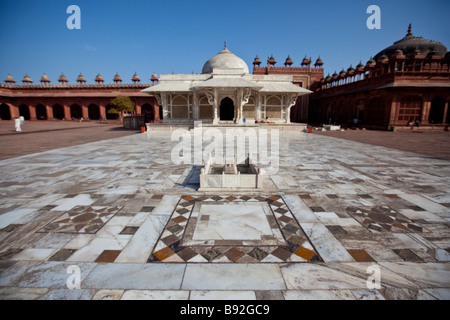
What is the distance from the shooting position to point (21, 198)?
3852 mm

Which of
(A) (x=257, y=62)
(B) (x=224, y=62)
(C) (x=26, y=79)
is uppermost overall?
(A) (x=257, y=62)

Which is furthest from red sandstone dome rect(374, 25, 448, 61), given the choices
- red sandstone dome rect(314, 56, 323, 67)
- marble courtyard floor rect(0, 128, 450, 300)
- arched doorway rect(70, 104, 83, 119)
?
arched doorway rect(70, 104, 83, 119)

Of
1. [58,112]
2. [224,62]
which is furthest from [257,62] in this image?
[58,112]

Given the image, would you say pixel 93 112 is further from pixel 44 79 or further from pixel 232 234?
pixel 232 234

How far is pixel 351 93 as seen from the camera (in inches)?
893

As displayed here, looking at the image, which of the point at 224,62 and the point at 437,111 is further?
the point at 224,62

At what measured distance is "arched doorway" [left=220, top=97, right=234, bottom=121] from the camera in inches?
821

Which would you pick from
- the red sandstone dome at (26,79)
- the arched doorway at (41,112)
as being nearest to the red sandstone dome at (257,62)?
the arched doorway at (41,112)

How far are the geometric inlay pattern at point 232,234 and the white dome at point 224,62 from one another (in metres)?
19.5

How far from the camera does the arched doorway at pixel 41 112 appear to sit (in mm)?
32078

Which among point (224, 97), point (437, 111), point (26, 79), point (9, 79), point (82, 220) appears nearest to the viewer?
point (82, 220)

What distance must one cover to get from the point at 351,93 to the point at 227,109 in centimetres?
1316

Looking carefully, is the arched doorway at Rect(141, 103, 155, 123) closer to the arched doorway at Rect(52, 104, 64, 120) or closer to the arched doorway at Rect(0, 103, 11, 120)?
the arched doorway at Rect(52, 104, 64, 120)

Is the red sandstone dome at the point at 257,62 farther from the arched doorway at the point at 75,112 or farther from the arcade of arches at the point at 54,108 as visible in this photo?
the arched doorway at the point at 75,112
